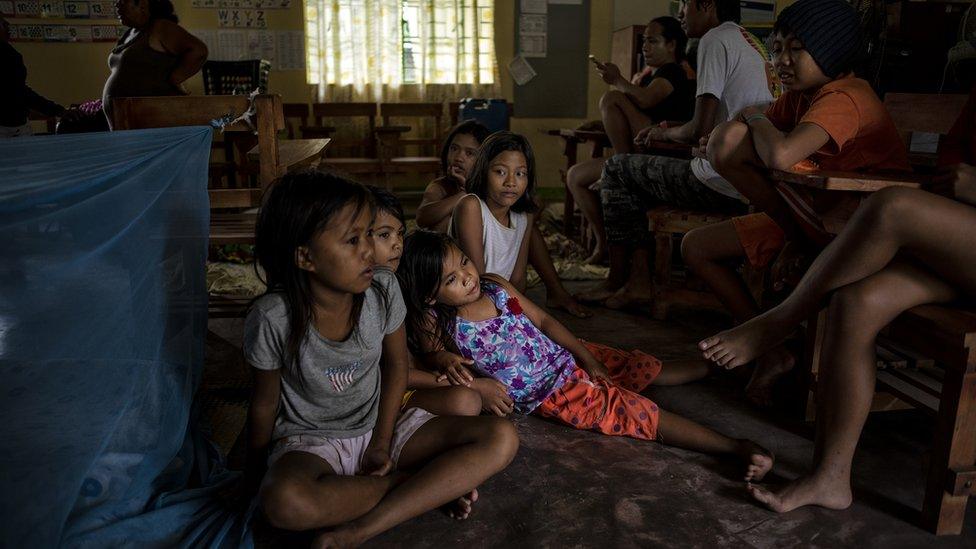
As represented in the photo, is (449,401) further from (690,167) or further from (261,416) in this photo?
(690,167)

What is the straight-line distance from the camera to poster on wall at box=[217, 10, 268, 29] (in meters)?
6.72

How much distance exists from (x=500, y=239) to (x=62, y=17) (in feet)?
19.6

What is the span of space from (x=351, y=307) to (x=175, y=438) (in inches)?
19.3

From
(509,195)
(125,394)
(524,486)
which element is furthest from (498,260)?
(125,394)

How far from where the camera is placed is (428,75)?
275 inches

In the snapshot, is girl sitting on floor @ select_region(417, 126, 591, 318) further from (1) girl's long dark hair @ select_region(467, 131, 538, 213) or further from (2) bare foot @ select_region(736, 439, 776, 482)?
(2) bare foot @ select_region(736, 439, 776, 482)

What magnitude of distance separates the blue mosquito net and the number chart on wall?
5.90m

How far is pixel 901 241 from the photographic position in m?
1.56

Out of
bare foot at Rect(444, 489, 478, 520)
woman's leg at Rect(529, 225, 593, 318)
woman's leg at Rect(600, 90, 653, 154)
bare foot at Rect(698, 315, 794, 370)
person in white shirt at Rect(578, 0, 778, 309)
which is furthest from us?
woman's leg at Rect(600, 90, 653, 154)

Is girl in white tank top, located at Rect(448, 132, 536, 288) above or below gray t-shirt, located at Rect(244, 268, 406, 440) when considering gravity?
above

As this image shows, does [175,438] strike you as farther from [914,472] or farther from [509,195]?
[914,472]

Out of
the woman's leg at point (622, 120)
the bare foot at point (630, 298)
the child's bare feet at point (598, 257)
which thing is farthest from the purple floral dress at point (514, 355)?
the child's bare feet at point (598, 257)

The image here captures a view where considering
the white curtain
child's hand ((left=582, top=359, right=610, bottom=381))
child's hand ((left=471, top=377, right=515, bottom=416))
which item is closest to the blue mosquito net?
child's hand ((left=471, top=377, right=515, bottom=416))

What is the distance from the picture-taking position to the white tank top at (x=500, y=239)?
2734mm
